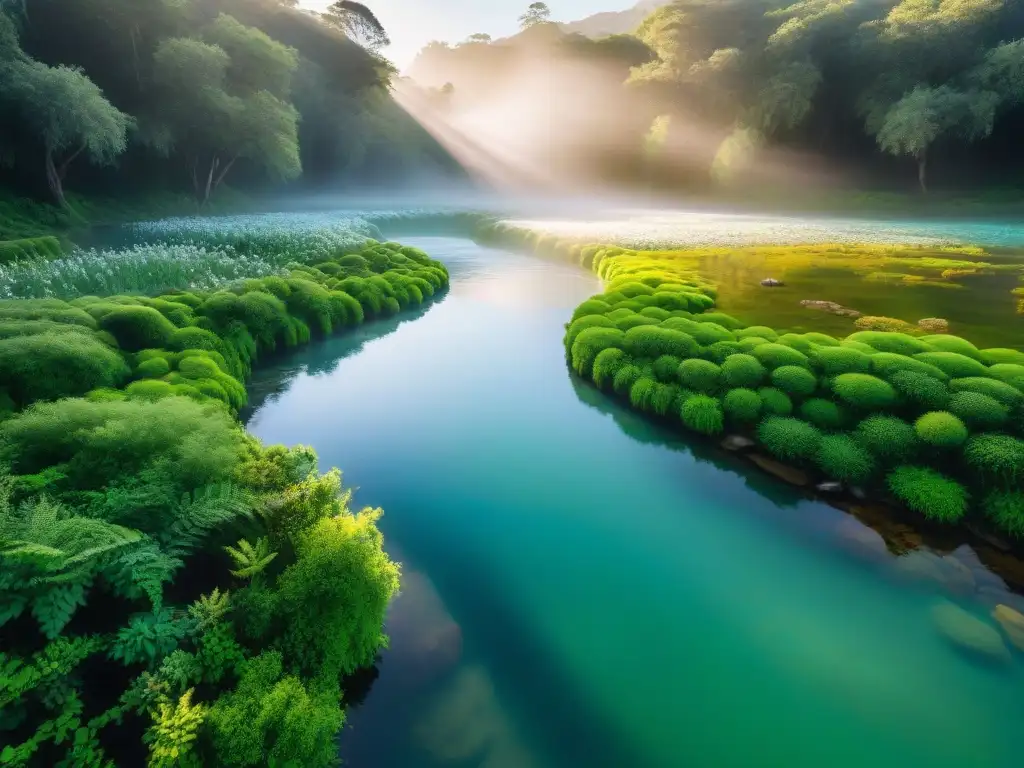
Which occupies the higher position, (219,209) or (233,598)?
(233,598)

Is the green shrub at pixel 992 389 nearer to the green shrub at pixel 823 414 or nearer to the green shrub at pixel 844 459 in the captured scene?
the green shrub at pixel 823 414

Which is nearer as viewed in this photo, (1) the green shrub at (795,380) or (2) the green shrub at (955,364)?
(2) the green shrub at (955,364)

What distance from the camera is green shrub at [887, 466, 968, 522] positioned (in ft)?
23.2

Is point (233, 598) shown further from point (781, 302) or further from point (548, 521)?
point (781, 302)

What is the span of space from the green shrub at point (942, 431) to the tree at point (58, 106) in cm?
3404

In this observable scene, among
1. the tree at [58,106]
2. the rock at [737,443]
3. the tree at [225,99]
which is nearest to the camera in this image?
the rock at [737,443]

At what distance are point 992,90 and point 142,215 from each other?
196 feet

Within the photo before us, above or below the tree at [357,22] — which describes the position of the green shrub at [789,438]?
below

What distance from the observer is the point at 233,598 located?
442 centimetres

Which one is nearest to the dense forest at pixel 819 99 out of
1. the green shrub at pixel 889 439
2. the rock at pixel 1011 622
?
the green shrub at pixel 889 439

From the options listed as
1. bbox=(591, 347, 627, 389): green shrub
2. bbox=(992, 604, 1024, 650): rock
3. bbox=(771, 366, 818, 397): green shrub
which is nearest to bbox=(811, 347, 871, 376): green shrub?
bbox=(771, 366, 818, 397): green shrub

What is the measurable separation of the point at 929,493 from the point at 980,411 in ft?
5.21

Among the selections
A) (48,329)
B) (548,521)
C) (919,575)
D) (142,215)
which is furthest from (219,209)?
(919,575)

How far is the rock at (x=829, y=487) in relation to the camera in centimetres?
798
